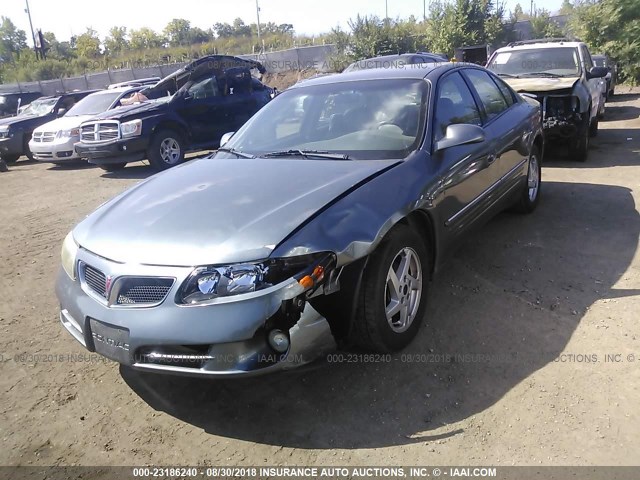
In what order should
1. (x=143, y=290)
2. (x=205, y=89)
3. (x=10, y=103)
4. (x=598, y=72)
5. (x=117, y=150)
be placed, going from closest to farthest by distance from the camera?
(x=143, y=290) → (x=598, y=72) → (x=117, y=150) → (x=205, y=89) → (x=10, y=103)

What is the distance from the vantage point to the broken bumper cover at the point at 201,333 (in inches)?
98.3

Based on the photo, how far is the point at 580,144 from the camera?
26.2 ft

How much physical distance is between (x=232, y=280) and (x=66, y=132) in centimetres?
1119

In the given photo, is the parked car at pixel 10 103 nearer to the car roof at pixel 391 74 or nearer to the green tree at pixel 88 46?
the car roof at pixel 391 74

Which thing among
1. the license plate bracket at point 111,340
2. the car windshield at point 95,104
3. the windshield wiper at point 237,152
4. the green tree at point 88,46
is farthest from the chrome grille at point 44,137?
the green tree at point 88,46

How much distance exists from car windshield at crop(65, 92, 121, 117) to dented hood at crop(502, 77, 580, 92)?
913 centimetres

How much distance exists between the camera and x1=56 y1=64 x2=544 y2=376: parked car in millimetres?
2553

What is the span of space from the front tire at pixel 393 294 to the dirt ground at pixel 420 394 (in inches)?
7.1

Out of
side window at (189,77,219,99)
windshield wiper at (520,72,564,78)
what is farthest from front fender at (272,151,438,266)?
side window at (189,77,219,99)

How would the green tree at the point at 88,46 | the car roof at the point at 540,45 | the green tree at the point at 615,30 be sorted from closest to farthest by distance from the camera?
the car roof at the point at 540,45 < the green tree at the point at 615,30 < the green tree at the point at 88,46

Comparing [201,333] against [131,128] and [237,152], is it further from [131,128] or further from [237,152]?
[131,128]

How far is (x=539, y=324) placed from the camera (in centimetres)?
355

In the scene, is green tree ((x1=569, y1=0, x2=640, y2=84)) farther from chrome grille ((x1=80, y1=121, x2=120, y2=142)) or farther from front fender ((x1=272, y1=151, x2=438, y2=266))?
front fender ((x1=272, y1=151, x2=438, y2=266))

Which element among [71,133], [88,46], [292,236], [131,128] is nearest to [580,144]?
[292,236]
